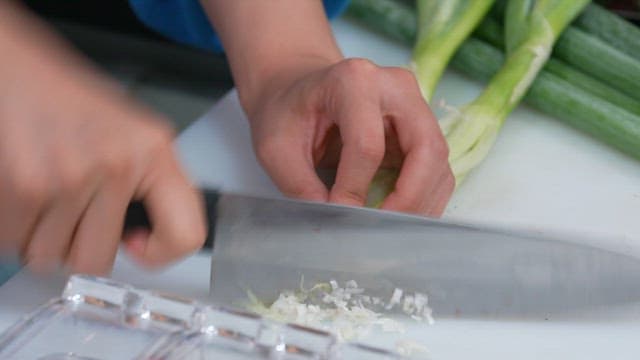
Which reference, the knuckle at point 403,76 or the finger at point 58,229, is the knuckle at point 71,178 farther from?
the knuckle at point 403,76

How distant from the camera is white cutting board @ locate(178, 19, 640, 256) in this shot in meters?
0.98

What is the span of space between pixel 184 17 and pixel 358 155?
1.50ft

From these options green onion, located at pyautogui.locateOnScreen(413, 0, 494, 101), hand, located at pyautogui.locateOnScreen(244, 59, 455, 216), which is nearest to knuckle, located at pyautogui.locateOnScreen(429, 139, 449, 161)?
hand, located at pyautogui.locateOnScreen(244, 59, 455, 216)

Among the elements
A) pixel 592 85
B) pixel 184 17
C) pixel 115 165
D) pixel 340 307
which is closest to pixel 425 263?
pixel 340 307

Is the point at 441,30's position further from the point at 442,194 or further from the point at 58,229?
the point at 58,229

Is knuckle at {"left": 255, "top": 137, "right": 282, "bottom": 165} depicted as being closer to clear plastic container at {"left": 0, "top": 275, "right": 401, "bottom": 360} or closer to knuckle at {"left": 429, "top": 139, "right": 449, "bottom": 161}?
knuckle at {"left": 429, "top": 139, "right": 449, "bottom": 161}

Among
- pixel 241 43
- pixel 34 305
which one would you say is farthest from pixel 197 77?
pixel 34 305

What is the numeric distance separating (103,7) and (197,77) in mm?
166

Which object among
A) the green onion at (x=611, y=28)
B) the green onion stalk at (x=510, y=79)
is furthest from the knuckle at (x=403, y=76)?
the green onion at (x=611, y=28)

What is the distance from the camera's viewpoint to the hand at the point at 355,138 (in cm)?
88

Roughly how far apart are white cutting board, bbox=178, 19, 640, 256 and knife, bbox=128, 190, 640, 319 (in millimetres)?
80

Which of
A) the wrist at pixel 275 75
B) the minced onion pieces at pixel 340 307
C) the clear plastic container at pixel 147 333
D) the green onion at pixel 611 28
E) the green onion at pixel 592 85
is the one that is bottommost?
the clear plastic container at pixel 147 333

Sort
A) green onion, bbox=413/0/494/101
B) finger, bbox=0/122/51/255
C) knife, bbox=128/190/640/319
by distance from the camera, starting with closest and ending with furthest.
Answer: finger, bbox=0/122/51/255 → knife, bbox=128/190/640/319 → green onion, bbox=413/0/494/101

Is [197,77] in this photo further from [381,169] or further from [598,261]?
[598,261]
